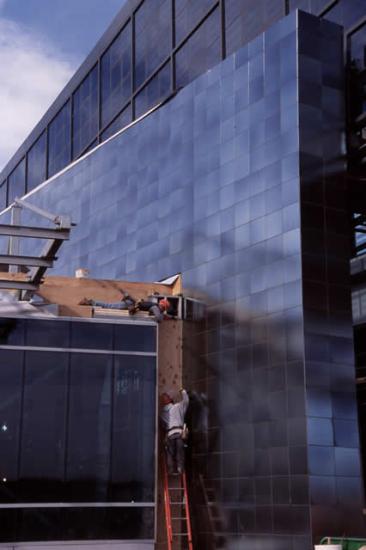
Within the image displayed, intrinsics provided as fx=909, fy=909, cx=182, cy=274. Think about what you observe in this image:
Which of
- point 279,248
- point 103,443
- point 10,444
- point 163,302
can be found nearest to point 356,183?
point 279,248

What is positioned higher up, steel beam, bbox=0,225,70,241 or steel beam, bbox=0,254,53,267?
steel beam, bbox=0,225,70,241

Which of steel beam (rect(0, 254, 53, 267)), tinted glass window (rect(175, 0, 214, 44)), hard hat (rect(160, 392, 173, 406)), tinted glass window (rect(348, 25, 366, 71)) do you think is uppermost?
tinted glass window (rect(175, 0, 214, 44))

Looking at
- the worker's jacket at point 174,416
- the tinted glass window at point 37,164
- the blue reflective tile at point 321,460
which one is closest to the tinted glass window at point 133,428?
the worker's jacket at point 174,416

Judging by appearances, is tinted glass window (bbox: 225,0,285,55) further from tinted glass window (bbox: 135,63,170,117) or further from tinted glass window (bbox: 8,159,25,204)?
tinted glass window (bbox: 8,159,25,204)

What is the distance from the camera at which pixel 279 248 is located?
791 inches

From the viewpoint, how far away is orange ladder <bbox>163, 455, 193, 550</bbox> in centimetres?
2130

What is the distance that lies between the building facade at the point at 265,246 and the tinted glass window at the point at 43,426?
1958mm

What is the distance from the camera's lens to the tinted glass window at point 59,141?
125ft

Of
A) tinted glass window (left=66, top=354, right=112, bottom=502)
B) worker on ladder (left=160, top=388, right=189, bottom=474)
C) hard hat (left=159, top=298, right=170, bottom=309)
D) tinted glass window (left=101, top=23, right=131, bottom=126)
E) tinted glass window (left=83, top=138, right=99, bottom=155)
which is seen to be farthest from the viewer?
tinted glass window (left=83, top=138, right=99, bottom=155)

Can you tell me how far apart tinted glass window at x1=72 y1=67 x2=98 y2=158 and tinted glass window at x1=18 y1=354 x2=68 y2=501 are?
15.8m

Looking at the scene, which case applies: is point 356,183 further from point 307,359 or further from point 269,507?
point 269,507

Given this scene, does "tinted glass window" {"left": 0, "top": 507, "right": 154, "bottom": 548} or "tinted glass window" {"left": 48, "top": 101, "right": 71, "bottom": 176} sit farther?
"tinted glass window" {"left": 48, "top": 101, "right": 71, "bottom": 176}

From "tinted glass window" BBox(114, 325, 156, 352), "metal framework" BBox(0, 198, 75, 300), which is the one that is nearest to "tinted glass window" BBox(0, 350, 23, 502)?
"metal framework" BBox(0, 198, 75, 300)

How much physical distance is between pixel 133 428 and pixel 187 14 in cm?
1406
